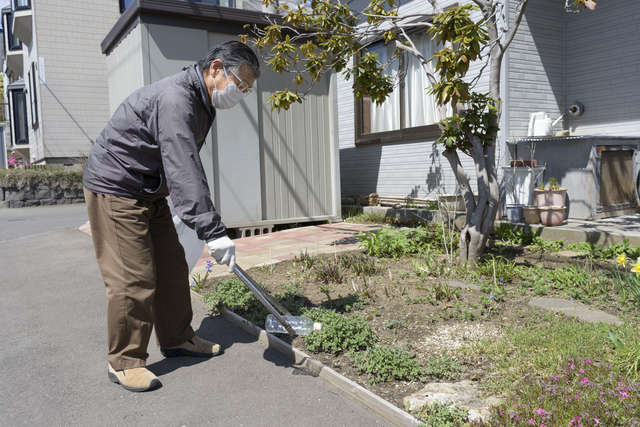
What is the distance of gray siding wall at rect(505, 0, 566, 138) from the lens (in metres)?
7.62

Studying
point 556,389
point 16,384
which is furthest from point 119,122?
point 556,389

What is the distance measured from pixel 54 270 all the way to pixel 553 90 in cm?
780

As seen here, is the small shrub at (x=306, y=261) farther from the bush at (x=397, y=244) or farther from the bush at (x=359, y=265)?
the bush at (x=397, y=244)

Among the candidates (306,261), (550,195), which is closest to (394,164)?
(550,195)

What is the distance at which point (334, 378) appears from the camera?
2896 mm

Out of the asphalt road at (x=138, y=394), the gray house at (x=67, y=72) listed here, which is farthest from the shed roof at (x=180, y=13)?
the gray house at (x=67, y=72)

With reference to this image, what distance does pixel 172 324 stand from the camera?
341cm

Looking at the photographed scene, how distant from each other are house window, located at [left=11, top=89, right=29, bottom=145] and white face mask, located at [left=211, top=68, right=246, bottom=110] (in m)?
25.3

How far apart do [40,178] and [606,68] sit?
52.4 feet

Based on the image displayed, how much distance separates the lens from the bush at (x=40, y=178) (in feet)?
52.3

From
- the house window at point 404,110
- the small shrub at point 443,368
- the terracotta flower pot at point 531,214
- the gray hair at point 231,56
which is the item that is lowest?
the small shrub at point 443,368

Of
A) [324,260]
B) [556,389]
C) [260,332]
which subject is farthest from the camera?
[324,260]

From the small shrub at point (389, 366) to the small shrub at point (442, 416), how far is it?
0.38 meters

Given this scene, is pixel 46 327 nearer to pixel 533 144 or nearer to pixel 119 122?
pixel 119 122
